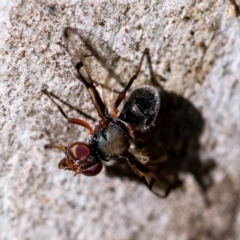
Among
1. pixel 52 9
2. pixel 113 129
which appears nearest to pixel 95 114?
pixel 113 129

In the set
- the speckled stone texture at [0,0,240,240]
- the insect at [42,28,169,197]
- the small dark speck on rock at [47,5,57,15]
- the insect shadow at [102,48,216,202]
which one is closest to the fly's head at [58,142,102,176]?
the insect at [42,28,169,197]

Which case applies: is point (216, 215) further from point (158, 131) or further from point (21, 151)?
point (21, 151)

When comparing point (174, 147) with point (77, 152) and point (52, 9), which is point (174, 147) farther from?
point (52, 9)

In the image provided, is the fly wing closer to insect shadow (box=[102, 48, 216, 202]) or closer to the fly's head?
insect shadow (box=[102, 48, 216, 202])

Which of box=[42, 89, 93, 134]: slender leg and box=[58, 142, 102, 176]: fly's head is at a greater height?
box=[42, 89, 93, 134]: slender leg

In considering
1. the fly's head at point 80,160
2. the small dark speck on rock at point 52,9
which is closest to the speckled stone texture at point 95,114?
the small dark speck on rock at point 52,9

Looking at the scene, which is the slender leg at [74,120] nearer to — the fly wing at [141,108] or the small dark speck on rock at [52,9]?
the fly wing at [141,108]

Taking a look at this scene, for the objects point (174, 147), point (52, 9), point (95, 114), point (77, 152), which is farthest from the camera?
point (174, 147)
